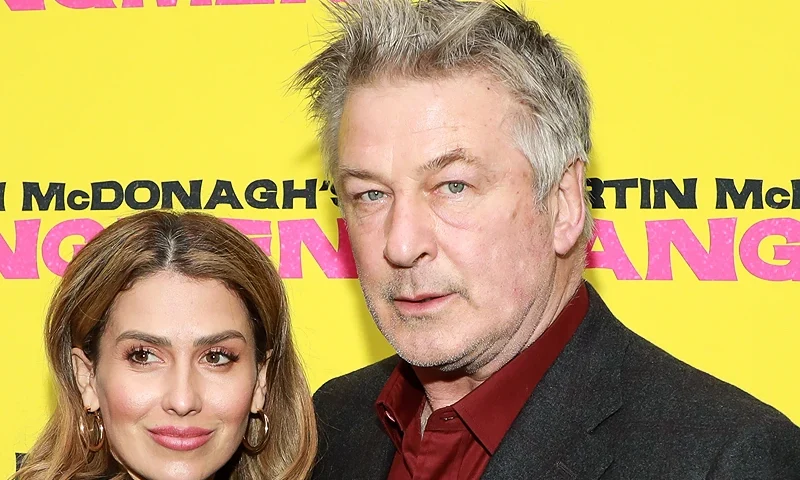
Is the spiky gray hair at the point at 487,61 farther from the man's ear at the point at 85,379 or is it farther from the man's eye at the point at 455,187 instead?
the man's ear at the point at 85,379

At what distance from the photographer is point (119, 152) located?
2.49 m

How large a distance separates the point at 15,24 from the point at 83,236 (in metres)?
0.50

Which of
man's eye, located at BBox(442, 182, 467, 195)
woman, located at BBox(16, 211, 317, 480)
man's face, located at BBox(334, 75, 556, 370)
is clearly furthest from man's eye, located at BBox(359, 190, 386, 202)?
woman, located at BBox(16, 211, 317, 480)

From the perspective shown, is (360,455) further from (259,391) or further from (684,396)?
(684,396)

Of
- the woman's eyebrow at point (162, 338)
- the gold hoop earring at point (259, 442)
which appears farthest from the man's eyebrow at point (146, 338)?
the gold hoop earring at point (259, 442)

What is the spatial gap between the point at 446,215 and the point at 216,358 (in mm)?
529

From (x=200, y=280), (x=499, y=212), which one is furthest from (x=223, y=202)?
(x=499, y=212)

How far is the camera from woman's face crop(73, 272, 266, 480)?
6.31 ft

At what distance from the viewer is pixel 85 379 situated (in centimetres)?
204

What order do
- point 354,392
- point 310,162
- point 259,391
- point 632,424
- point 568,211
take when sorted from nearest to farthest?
point 632,424 → point 568,211 → point 259,391 → point 354,392 → point 310,162

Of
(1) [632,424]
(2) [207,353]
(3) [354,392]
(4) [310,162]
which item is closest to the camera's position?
(1) [632,424]

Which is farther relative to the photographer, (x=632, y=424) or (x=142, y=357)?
(x=142, y=357)

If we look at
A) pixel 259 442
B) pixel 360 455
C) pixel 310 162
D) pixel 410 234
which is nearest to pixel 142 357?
pixel 259 442

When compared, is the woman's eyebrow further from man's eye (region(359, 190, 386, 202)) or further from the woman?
man's eye (region(359, 190, 386, 202))
